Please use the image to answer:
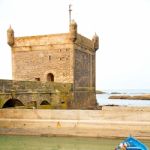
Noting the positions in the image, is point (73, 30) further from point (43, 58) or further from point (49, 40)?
point (43, 58)

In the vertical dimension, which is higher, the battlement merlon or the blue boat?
the battlement merlon

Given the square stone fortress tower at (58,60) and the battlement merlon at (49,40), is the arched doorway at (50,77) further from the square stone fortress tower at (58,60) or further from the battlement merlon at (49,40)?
the battlement merlon at (49,40)

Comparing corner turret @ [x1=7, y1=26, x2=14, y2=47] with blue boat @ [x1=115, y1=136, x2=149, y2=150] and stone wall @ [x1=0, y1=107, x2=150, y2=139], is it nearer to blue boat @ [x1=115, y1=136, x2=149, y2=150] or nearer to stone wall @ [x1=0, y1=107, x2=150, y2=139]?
stone wall @ [x1=0, y1=107, x2=150, y2=139]

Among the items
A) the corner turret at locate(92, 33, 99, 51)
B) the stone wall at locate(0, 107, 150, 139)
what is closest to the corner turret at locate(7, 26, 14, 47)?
the corner turret at locate(92, 33, 99, 51)

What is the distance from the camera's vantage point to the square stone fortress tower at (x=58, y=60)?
2292cm

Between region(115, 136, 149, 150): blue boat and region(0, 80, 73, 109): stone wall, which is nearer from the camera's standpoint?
region(115, 136, 149, 150): blue boat

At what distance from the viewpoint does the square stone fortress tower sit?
22.9 metres

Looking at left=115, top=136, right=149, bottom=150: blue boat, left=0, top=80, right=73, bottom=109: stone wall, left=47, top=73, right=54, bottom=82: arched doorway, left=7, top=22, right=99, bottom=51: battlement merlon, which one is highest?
left=7, top=22, right=99, bottom=51: battlement merlon

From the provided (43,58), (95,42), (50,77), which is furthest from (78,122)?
(95,42)

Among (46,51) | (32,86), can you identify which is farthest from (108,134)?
(46,51)

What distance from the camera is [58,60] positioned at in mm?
23469

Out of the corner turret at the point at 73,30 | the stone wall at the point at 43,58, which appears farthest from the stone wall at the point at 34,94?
the corner turret at the point at 73,30

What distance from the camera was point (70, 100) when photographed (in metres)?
22.3

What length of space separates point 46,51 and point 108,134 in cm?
1298
